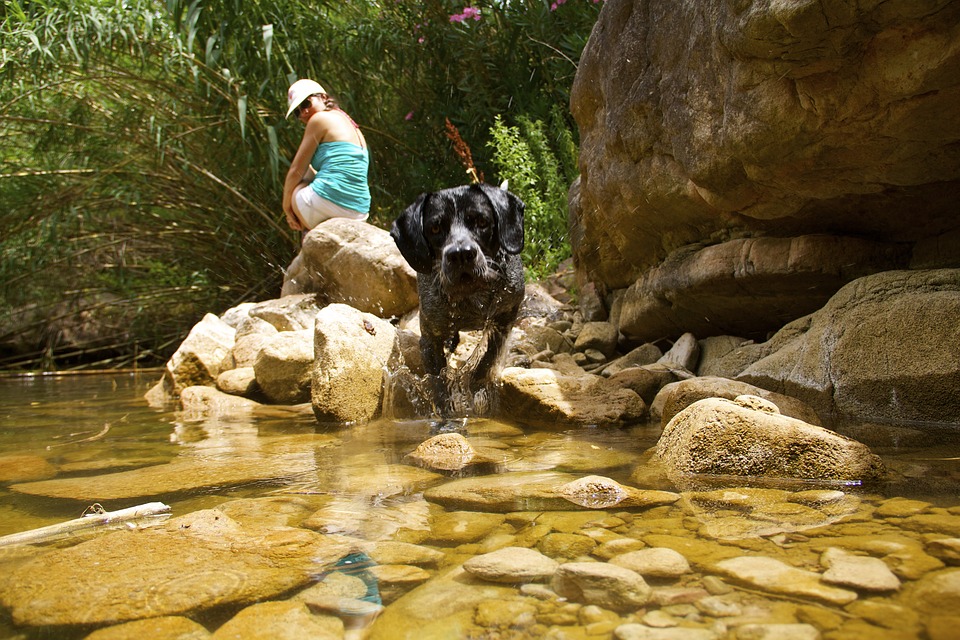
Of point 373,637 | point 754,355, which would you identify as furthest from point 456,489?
point 754,355

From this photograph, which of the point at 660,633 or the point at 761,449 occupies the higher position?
the point at 761,449

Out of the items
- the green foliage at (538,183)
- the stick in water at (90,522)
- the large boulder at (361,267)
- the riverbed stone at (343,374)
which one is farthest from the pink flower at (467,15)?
the stick in water at (90,522)

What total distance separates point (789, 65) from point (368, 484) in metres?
1.89

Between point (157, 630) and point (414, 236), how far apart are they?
2895 mm

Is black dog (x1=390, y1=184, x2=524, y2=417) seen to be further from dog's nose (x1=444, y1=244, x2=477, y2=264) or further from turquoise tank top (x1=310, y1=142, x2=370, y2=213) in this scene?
turquoise tank top (x1=310, y1=142, x2=370, y2=213)

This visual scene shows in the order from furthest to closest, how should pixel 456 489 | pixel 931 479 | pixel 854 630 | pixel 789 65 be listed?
pixel 789 65
pixel 456 489
pixel 931 479
pixel 854 630

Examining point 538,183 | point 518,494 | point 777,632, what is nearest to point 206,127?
point 538,183

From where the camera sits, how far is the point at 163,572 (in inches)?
50.4

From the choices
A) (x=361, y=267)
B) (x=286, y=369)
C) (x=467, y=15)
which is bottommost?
(x=286, y=369)

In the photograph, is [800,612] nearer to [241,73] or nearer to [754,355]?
[754,355]

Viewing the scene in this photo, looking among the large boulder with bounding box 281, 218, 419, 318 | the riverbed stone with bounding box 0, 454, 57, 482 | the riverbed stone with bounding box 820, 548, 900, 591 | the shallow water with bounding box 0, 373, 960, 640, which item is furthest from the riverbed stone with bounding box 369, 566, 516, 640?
the large boulder with bounding box 281, 218, 419, 318

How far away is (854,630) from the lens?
930 mm

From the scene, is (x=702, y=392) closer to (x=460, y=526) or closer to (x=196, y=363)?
(x=460, y=526)

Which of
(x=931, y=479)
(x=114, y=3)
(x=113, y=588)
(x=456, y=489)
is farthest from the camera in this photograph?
(x=114, y=3)
